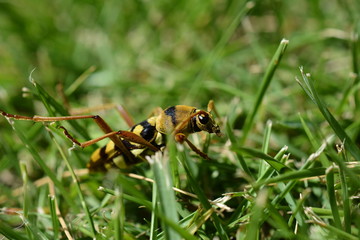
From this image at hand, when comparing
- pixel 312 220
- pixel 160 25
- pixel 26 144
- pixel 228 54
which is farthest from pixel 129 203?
pixel 160 25

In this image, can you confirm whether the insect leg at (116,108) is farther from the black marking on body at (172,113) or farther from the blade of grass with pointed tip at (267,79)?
the blade of grass with pointed tip at (267,79)

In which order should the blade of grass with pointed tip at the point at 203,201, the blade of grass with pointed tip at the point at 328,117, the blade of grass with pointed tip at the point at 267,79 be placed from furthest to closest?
1. the blade of grass with pointed tip at the point at 267,79
2. the blade of grass with pointed tip at the point at 328,117
3. the blade of grass with pointed tip at the point at 203,201

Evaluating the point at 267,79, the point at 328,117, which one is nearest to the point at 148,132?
the point at 267,79

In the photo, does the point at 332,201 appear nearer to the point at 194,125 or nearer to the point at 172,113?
the point at 194,125

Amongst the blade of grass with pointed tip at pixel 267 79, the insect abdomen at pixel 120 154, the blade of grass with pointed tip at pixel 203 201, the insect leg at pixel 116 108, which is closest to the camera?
the blade of grass with pointed tip at pixel 203 201

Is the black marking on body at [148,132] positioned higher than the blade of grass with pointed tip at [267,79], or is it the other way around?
the black marking on body at [148,132]

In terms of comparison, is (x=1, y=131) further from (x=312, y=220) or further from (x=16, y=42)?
(x=312, y=220)

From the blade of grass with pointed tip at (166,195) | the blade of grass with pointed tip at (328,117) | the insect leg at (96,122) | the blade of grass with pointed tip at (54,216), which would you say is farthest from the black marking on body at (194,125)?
the blade of grass with pointed tip at (54,216)

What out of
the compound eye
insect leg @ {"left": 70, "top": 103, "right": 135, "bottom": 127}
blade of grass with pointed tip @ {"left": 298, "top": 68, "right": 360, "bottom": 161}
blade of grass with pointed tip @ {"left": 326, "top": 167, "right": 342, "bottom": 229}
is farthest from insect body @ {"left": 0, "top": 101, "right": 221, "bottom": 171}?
blade of grass with pointed tip @ {"left": 326, "top": 167, "right": 342, "bottom": 229}

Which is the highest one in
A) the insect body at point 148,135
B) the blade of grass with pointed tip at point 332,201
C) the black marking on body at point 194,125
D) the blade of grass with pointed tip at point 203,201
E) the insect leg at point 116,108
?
the insect leg at point 116,108
